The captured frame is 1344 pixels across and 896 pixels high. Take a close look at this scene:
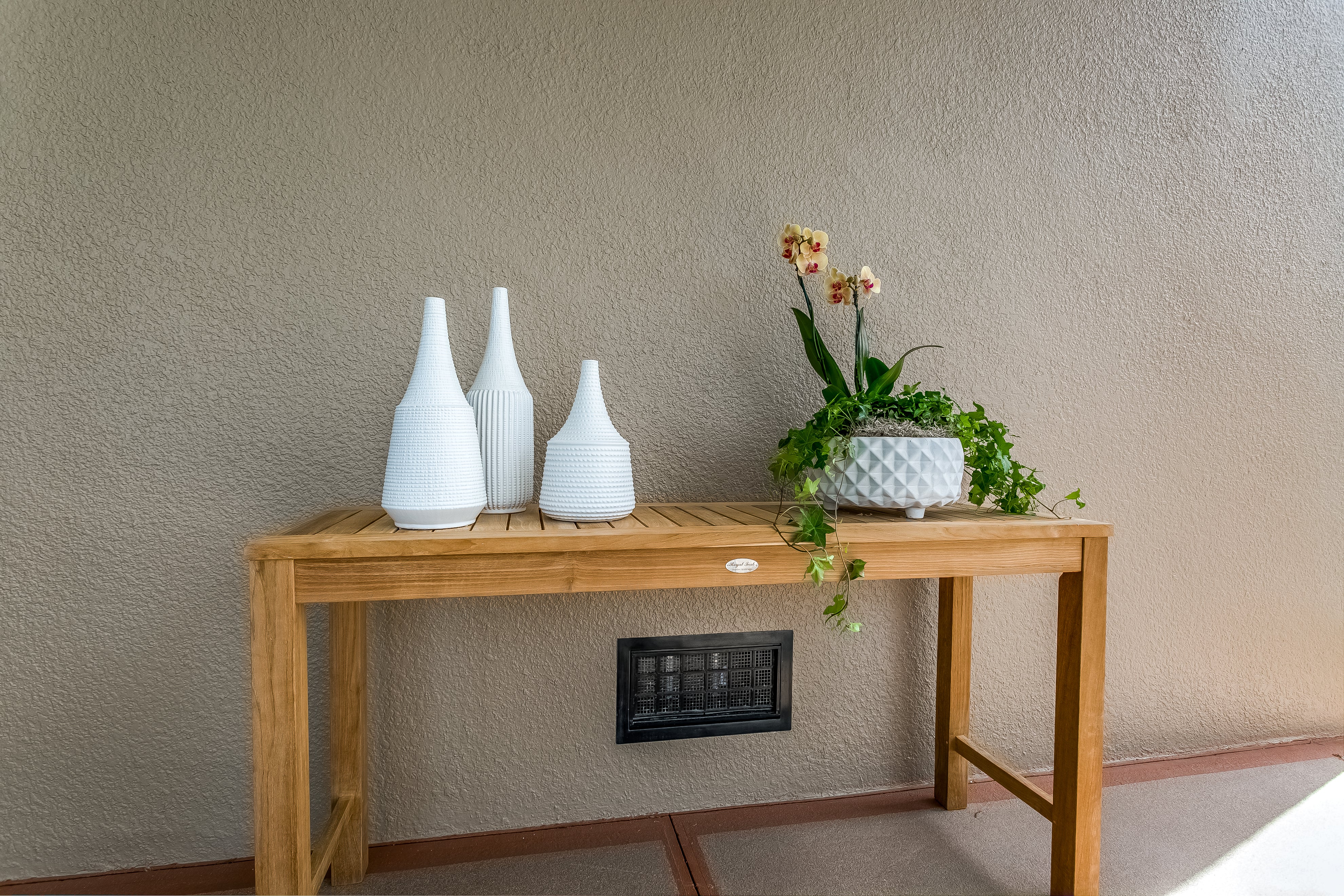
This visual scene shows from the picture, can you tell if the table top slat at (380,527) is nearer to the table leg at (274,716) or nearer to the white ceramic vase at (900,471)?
the table leg at (274,716)

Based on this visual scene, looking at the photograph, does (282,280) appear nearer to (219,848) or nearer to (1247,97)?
(219,848)

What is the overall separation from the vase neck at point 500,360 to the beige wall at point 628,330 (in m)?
0.16

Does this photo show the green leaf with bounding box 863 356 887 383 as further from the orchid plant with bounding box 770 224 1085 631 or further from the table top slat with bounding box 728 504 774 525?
the table top slat with bounding box 728 504 774 525

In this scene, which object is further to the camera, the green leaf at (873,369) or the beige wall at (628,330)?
the green leaf at (873,369)

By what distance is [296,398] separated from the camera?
1175mm

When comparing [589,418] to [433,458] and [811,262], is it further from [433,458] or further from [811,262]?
[811,262]

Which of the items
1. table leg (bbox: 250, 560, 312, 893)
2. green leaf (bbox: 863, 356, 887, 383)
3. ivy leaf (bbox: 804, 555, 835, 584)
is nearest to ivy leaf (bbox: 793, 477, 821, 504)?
ivy leaf (bbox: 804, 555, 835, 584)

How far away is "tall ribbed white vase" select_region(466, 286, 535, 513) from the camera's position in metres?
1.04

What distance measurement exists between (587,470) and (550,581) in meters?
0.17

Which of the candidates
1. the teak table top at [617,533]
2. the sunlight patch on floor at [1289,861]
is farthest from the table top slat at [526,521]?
the sunlight patch on floor at [1289,861]

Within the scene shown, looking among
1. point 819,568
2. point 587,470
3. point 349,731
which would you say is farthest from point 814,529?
point 349,731

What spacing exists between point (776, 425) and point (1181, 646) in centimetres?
116

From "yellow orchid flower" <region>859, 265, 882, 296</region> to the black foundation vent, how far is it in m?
0.68

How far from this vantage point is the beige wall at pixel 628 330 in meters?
1.11
